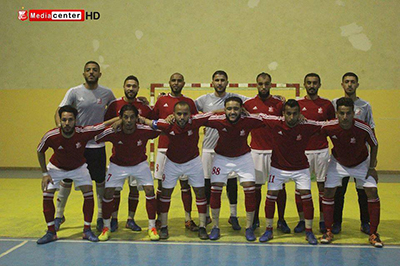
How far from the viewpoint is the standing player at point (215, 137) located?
18.0 ft

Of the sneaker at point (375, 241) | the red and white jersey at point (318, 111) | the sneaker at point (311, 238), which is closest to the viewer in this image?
the sneaker at point (375, 241)

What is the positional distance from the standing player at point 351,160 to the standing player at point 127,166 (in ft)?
6.94

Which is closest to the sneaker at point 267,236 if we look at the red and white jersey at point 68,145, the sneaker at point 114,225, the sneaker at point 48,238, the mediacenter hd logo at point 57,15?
the sneaker at point 114,225

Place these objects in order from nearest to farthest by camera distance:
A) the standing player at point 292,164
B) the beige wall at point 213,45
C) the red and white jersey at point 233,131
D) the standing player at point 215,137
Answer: the standing player at point 292,164
the red and white jersey at point 233,131
the standing player at point 215,137
the beige wall at point 213,45

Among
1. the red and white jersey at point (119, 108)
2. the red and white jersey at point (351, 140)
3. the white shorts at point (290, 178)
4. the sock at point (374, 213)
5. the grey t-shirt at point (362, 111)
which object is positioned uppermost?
the red and white jersey at point (119, 108)

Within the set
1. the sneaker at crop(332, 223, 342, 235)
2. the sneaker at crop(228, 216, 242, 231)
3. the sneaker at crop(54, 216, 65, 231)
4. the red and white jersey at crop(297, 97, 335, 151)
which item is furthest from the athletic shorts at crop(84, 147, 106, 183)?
the sneaker at crop(332, 223, 342, 235)

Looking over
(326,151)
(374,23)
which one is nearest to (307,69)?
(374,23)

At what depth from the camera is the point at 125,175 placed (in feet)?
16.6

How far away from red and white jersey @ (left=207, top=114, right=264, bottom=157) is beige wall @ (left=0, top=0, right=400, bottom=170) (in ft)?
19.0

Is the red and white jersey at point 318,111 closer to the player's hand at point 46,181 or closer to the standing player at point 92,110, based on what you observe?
the standing player at point 92,110

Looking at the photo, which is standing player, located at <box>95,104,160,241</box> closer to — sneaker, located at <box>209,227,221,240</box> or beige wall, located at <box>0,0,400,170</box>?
sneaker, located at <box>209,227,221,240</box>

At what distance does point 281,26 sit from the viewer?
10594 mm

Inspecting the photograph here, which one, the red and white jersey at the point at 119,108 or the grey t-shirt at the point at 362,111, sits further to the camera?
the red and white jersey at the point at 119,108

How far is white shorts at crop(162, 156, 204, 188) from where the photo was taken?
201 inches
